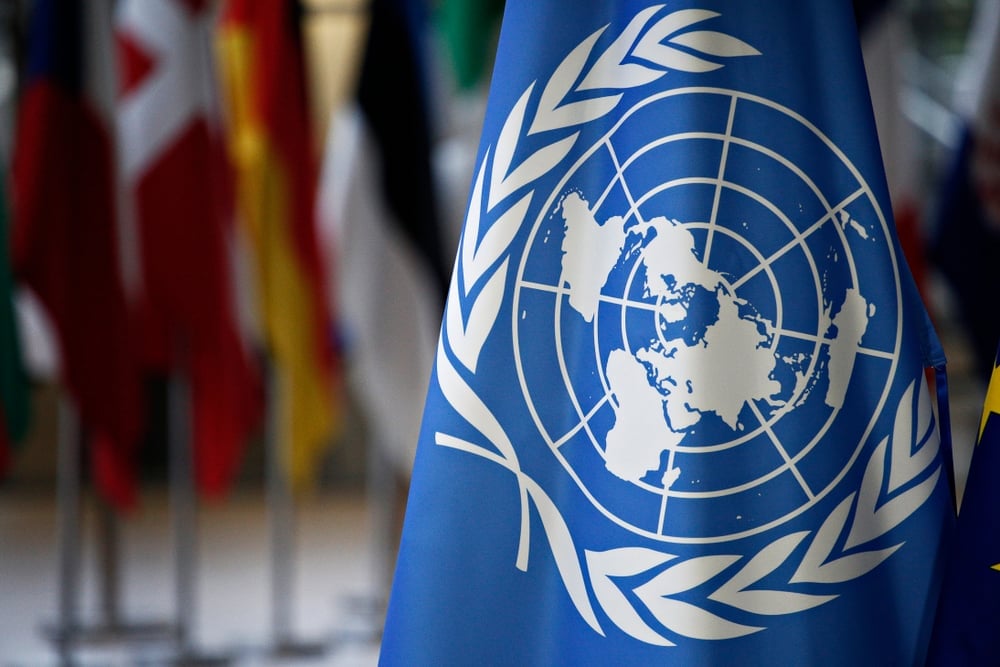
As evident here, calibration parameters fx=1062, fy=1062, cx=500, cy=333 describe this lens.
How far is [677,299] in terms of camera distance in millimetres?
1034

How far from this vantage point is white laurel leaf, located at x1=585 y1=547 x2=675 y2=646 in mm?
1019

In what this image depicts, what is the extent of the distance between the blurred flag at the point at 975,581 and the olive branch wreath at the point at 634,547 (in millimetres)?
47

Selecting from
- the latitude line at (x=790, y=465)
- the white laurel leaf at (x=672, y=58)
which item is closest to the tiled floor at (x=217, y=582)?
the latitude line at (x=790, y=465)

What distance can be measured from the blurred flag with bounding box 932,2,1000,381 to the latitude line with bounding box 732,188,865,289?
197 centimetres

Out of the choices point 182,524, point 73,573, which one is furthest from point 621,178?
point 73,573

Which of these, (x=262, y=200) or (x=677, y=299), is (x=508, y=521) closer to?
(x=677, y=299)

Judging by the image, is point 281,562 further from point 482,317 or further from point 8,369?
point 482,317

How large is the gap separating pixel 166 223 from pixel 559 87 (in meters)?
1.96

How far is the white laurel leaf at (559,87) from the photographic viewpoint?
1.07 metres

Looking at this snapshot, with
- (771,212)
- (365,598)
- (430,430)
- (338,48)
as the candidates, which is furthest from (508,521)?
(338,48)

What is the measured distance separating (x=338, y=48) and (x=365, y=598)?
4.04 m

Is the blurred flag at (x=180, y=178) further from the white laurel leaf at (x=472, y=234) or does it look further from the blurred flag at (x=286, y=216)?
the white laurel leaf at (x=472, y=234)

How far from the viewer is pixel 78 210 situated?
8.94ft

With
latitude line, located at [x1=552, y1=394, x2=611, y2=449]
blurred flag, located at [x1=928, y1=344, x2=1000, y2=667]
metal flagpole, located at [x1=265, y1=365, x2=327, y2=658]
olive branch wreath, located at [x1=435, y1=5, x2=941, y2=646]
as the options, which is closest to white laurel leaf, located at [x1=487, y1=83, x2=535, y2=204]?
olive branch wreath, located at [x1=435, y1=5, x2=941, y2=646]
